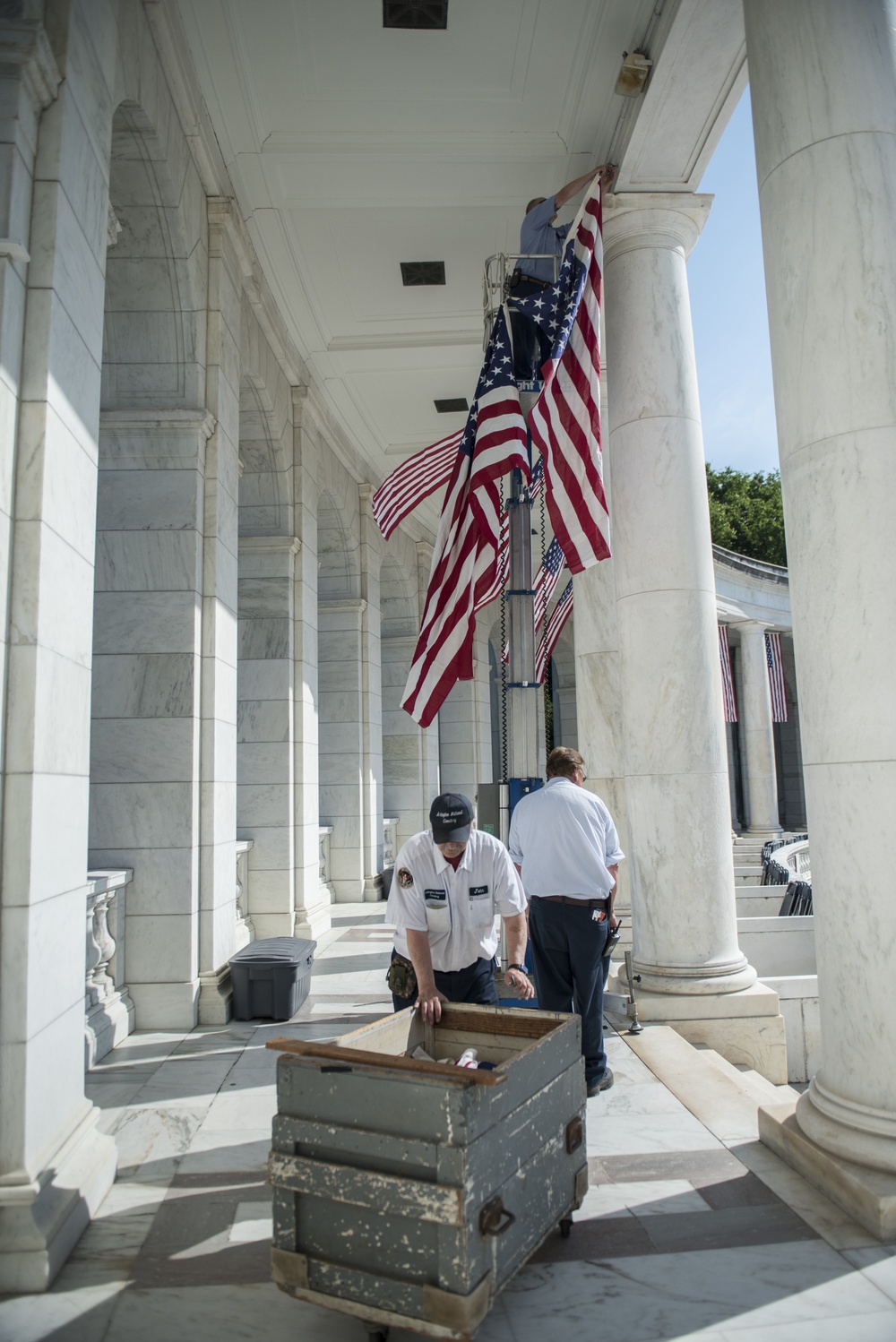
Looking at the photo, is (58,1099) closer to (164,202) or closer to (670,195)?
(164,202)

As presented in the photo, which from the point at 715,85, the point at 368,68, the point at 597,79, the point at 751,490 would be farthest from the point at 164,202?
the point at 751,490

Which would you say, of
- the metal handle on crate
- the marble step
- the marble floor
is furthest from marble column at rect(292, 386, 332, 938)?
the metal handle on crate

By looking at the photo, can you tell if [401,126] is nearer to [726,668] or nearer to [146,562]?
[146,562]

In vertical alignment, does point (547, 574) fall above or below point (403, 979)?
above

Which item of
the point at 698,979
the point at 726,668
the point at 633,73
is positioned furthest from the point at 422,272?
the point at 726,668

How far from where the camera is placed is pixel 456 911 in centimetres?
582

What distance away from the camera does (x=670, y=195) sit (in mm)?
9953

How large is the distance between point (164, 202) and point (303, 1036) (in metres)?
8.66

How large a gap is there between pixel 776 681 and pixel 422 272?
25.5 meters

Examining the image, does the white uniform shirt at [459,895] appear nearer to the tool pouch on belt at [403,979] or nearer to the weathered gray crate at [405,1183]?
the tool pouch on belt at [403,979]

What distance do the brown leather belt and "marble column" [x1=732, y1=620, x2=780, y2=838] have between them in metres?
29.0

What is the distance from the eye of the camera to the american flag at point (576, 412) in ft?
26.6

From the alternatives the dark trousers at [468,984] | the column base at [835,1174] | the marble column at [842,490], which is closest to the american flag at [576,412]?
the marble column at [842,490]

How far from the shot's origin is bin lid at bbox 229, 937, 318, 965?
998 centimetres
